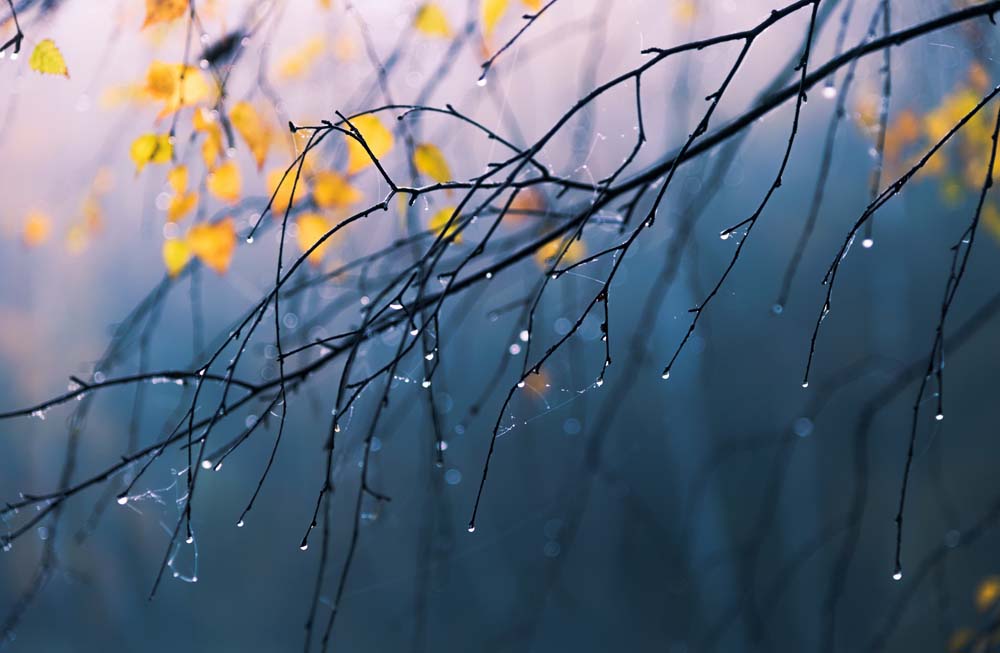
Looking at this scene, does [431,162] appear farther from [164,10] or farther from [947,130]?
[947,130]

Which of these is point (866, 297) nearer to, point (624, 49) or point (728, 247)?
point (728, 247)

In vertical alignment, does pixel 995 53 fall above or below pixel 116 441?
below

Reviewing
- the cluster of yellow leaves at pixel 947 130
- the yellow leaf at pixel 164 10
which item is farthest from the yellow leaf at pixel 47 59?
the cluster of yellow leaves at pixel 947 130

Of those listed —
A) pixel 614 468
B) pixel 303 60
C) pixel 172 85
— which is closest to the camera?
pixel 172 85

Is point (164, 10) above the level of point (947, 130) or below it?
below

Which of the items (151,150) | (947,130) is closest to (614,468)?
(947,130)

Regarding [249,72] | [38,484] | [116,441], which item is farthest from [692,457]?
[249,72]

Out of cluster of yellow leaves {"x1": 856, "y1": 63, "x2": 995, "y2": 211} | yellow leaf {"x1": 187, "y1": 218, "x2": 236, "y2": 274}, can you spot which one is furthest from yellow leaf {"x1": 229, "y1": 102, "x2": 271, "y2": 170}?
cluster of yellow leaves {"x1": 856, "y1": 63, "x2": 995, "y2": 211}
